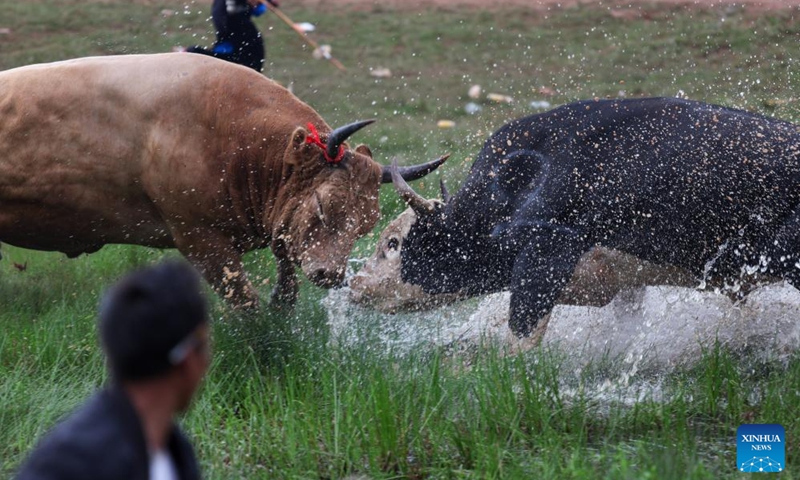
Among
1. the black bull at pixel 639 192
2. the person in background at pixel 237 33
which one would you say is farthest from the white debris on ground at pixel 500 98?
the black bull at pixel 639 192

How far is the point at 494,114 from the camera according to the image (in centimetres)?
1226

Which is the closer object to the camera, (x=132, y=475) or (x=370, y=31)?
(x=132, y=475)

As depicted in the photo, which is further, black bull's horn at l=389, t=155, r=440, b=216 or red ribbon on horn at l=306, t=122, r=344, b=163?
black bull's horn at l=389, t=155, r=440, b=216

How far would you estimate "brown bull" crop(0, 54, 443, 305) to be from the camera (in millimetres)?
5211

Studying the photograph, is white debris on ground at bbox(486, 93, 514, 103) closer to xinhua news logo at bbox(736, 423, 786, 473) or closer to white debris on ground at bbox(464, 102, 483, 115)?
white debris on ground at bbox(464, 102, 483, 115)

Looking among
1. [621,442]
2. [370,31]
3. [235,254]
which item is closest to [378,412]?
[621,442]

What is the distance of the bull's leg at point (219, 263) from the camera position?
17.7 ft

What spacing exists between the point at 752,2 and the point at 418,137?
7663 millimetres

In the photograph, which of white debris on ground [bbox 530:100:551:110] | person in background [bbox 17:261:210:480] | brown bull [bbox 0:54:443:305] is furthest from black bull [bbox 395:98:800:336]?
white debris on ground [bbox 530:100:551:110]

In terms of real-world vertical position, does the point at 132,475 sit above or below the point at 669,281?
above

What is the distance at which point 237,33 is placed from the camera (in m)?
7.53

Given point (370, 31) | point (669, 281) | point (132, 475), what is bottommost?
point (370, 31)

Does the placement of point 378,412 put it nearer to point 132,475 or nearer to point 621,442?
point 621,442

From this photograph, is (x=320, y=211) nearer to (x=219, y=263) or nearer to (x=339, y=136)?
(x=339, y=136)
